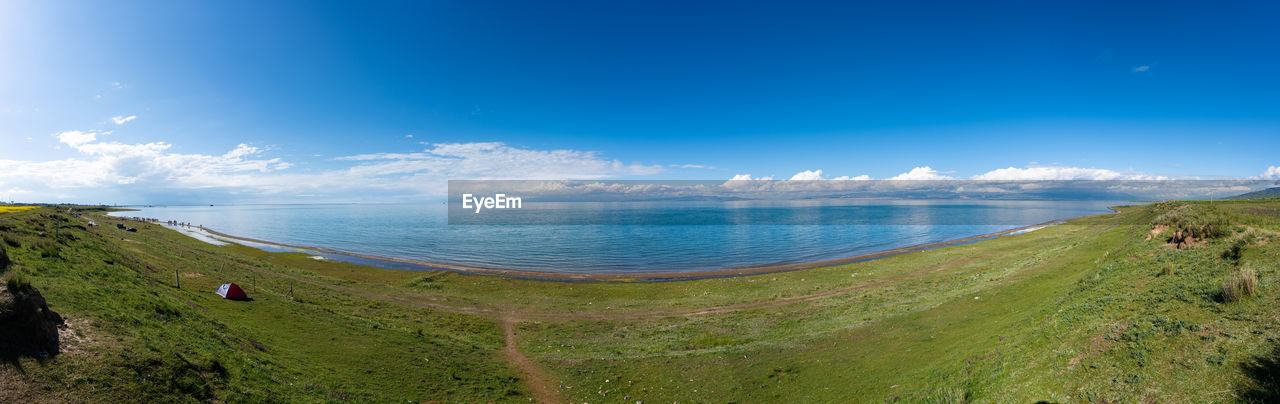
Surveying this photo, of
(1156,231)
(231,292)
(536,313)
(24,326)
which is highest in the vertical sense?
(1156,231)

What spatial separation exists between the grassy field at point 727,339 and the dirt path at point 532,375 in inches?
5.4

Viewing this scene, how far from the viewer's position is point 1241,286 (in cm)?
953

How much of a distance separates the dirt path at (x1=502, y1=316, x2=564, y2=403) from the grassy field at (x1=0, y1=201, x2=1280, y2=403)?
14cm

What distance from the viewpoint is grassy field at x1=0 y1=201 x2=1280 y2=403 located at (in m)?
9.02

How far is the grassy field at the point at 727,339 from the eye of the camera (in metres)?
9.02

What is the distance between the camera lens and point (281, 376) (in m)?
14.3

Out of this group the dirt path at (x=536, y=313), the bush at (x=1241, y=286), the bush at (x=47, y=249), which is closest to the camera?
the bush at (x=1241, y=286)

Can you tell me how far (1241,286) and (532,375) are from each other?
76.4 feet

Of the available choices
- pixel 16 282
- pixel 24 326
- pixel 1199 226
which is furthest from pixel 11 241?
pixel 1199 226

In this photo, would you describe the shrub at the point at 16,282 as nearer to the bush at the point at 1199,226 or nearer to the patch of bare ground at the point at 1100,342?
the patch of bare ground at the point at 1100,342

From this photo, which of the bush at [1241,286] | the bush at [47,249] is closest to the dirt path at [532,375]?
the bush at [1241,286]

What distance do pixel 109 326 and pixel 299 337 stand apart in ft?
26.7

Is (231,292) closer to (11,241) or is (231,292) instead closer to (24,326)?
(11,241)

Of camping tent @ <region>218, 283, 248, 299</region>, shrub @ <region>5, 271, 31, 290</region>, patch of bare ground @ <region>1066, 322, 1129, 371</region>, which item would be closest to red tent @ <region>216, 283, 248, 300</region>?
camping tent @ <region>218, 283, 248, 299</region>
